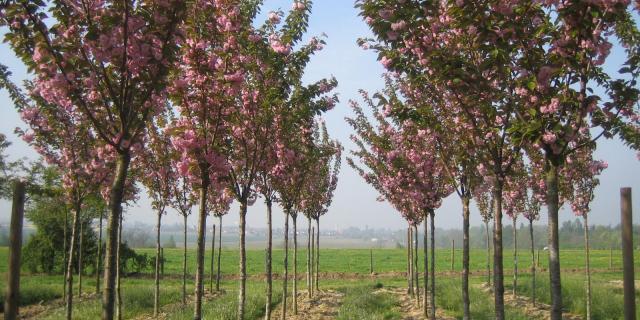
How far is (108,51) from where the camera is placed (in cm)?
459

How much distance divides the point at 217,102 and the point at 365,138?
661 cm

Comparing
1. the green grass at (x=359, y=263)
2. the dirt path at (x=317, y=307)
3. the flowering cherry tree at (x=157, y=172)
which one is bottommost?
the green grass at (x=359, y=263)

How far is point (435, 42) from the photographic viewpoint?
5.88 meters

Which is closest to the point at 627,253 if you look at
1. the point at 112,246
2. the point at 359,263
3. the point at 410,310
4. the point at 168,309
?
the point at 112,246

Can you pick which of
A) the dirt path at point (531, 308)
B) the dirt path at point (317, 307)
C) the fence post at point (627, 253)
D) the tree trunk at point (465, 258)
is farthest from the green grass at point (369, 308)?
the fence post at point (627, 253)

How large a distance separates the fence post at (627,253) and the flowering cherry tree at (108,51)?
4315mm

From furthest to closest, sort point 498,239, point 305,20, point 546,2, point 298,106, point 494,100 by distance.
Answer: point 298,106
point 305,20
point 498,239
point 494,100
point 546,2

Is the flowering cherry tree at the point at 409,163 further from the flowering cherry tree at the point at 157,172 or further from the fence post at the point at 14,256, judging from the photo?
the fence post at the point at 14,256

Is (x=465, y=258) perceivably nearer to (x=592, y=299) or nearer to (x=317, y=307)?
(x=592, y=299)

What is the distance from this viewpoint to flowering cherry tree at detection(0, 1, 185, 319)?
4.44 metres

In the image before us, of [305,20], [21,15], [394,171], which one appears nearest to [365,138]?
[394,171]

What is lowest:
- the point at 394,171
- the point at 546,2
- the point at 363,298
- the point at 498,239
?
the point at 363,298

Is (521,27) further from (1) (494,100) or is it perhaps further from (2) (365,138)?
(2) (365,138)

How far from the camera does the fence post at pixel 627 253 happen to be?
385cm
